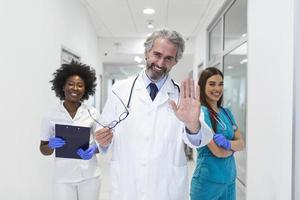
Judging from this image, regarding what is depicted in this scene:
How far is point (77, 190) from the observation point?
6.89 ft

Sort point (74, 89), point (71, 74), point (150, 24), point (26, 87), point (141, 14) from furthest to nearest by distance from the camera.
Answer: point (150, 24) → point (141, 14) → point (26, 87) → point (71, 74) → point (74, 89)

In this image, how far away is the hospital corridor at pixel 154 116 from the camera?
151 centimetres

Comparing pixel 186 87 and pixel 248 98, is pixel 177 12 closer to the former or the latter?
pixel 248 98

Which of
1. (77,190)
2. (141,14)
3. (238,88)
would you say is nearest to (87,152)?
(77,190)

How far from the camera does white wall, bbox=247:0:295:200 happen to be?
1.92 metres

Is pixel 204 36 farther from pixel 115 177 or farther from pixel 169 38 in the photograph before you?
pixel 115 177

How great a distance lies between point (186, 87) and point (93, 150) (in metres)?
0.91

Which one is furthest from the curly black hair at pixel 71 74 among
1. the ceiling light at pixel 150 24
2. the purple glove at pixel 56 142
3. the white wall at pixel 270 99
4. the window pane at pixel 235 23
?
the ceiling light at pixel 150 24

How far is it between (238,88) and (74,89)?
6.90 feet

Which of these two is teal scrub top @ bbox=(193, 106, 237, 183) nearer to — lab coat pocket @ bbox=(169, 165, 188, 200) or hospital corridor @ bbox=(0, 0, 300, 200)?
hospital corridor @ bbox=(0, 0, 300, 200)

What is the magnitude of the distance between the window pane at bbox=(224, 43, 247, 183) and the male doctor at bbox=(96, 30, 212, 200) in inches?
67.7

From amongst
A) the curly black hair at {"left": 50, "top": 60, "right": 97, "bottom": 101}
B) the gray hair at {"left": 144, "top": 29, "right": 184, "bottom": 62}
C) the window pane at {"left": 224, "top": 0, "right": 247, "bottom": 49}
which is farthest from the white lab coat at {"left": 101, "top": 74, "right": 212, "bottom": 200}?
the window pane at {"left": 224, "top": 0, "right": 247, "bottom": 49}

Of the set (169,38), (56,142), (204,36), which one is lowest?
(56,142)

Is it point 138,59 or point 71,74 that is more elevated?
point 138,59
